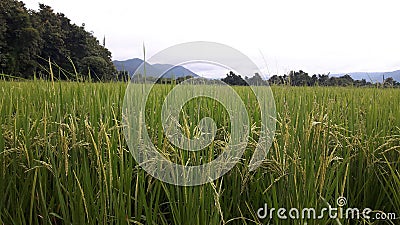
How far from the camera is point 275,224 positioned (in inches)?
38.3

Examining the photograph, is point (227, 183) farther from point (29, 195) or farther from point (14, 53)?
point (14, 53)

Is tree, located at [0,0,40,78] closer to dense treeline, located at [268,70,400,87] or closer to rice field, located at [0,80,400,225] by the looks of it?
dense treeline, located at [268,70,400,87]

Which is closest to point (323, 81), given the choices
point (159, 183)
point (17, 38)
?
point (159, 183)

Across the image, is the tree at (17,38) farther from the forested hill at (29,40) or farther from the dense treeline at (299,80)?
the dense treeline at (299,80)

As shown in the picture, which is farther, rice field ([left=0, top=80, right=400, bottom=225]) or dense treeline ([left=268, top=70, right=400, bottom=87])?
dense treeline ([left=268, top=70, right=400, bottom=87])

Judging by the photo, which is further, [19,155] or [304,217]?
[19,155]

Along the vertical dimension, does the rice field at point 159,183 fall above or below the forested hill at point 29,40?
below

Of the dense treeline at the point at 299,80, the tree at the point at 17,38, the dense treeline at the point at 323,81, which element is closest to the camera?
the dense treeline at the point at 299,80

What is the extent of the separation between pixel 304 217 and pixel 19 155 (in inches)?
37.4

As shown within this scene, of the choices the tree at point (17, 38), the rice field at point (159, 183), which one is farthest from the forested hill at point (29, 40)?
the rice field at point (159, 183)

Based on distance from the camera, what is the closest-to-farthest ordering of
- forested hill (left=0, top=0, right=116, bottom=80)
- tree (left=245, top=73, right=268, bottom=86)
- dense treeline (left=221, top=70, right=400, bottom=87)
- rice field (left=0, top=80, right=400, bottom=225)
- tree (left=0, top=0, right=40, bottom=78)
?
1. rice field (left=0, top=80, right=400, bottom=225)
2. tree (left=245, top=73, right=268, bottom=86)
3. dense treeline (left=221, top=70, right=400, bottom=87)
4. forested hill (left=0, top=0, right=116, bottom=80)
5. tree (left=0, top=0, right=40, bottom=78)

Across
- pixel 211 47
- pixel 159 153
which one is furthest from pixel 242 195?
pixel 211 47

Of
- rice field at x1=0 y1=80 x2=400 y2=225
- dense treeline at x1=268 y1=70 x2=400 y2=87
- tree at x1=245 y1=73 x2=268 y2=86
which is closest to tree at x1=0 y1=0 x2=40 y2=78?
dense treeline at x1=268 y1=70 x2=400 y2=87

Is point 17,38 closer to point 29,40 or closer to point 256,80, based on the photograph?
point 29,40
